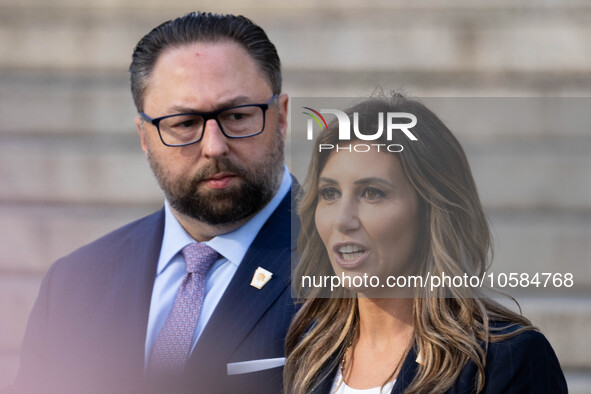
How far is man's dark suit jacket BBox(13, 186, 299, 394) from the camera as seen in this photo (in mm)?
3004

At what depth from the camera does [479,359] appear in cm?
231

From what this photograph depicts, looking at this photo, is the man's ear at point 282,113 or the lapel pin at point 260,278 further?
the man's ear at point 282,113

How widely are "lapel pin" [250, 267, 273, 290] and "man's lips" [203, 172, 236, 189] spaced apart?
0.38 meters

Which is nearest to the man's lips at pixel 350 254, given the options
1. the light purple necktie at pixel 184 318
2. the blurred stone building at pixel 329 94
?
the light purple necktie at pixel 184 318

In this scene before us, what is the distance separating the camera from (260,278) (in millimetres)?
3133

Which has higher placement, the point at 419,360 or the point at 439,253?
the point at 439,253

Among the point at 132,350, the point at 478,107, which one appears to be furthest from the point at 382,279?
the point at 478,107

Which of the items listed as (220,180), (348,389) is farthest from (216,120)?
(348,389)

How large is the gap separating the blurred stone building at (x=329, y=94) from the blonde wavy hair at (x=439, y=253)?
7.26 ft

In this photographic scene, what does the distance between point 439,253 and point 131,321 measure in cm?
143

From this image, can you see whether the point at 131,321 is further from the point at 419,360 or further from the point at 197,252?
the point at 419,360

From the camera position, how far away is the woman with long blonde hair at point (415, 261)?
2.33 meters

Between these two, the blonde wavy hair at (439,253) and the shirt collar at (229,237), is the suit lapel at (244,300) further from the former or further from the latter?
the blonde wavy hair at (439,253)

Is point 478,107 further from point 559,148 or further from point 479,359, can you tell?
point 479,359
